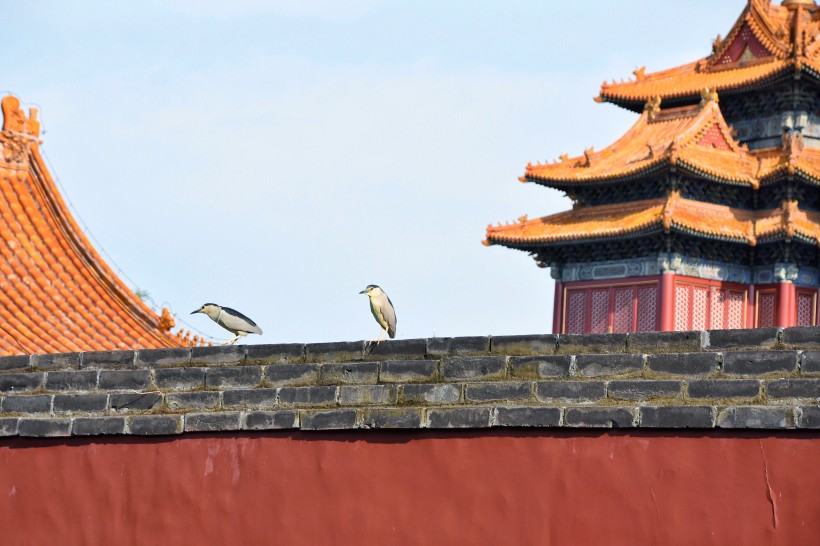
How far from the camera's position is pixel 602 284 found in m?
28.6

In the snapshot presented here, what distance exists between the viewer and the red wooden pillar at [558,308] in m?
28.6

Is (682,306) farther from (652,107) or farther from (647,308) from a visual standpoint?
(652,107)

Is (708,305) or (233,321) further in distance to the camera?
(708,305)

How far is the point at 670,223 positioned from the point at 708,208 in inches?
73.0

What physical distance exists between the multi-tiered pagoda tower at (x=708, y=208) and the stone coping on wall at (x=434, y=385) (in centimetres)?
1804

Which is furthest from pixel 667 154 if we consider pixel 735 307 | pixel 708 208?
pixel 735 307

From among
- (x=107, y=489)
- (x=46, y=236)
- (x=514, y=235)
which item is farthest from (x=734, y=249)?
(x=107, y=489)

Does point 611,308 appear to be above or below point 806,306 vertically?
below

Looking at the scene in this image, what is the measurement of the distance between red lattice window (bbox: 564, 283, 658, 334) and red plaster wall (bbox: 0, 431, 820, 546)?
60.4 feet

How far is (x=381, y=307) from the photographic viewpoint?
9.39 meters

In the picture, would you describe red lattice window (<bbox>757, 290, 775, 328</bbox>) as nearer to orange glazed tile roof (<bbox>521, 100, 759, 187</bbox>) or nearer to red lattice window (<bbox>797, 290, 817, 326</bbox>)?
red lattice window (<bbox>797, 290, 817, 326</bbox>)

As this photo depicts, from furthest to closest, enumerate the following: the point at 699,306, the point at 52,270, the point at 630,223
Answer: the point at 630,223
the point at 699,306
the point at 52,270

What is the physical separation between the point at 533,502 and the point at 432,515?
0.65 metres

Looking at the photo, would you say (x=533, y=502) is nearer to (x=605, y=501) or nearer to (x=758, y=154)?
(x=605, y=501)
